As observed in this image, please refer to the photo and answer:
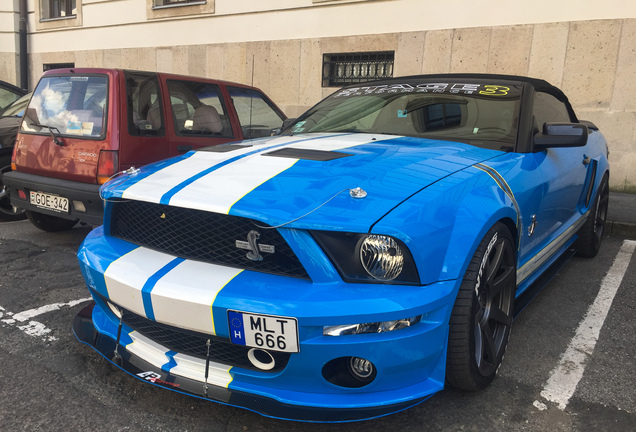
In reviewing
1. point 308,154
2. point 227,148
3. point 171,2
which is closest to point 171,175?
point 227,148

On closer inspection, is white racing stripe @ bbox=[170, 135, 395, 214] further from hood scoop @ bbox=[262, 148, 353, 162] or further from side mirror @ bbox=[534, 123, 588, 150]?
side mirror @ bbox=[534, 123, 588, 150]

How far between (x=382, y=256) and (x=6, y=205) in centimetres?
484

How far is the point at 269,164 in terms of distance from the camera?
2240 millimetres

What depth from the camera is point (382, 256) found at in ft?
5.77

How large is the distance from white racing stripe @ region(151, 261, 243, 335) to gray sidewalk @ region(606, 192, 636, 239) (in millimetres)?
4917

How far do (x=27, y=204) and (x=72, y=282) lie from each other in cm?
117

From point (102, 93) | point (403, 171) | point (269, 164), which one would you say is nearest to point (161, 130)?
point (102, 93)

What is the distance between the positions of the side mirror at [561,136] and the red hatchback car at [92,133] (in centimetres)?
282

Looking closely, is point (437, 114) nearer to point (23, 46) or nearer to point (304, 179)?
point (304, 179)

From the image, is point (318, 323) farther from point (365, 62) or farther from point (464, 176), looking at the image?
point (365, 62)

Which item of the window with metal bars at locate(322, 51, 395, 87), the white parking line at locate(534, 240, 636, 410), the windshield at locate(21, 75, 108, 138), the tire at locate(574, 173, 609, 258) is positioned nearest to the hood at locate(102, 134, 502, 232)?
the white parking line at locate(534, 240, 636, 410)

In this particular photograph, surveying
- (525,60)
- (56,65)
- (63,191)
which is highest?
(525,60)

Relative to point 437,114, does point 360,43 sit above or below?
above

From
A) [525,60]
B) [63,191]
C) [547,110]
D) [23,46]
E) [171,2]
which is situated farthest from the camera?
[23,46]
